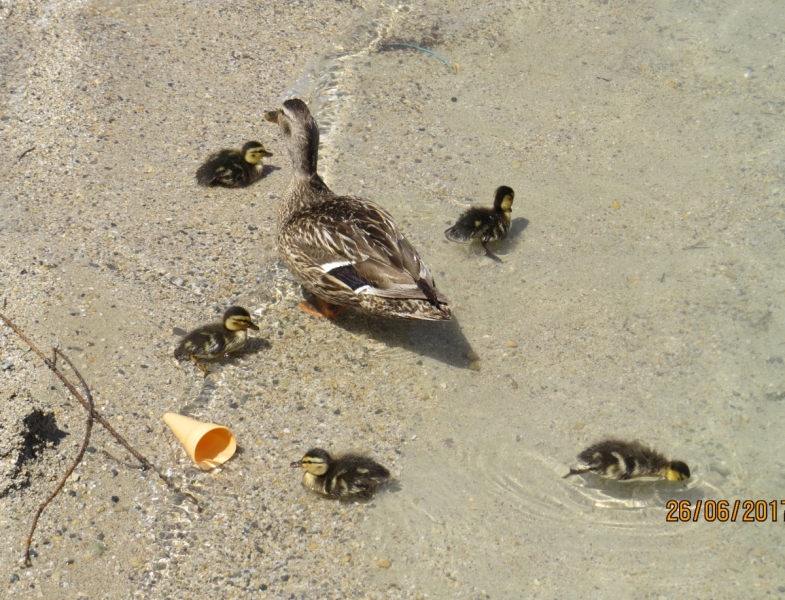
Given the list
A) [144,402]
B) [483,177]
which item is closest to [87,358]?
[144,402]

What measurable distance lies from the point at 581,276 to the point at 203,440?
2200 millimetres

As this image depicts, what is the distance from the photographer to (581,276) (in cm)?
461

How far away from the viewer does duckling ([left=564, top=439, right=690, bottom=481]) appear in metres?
3.55

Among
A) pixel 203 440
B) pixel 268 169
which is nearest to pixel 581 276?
pixel 268 169

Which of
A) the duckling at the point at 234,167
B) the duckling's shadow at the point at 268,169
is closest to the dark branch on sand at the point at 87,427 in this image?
the duckling at the point at 234,167

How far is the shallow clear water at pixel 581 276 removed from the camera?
3.41 meters

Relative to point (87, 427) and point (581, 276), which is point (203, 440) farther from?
point (581, 276)

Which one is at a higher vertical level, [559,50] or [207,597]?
[559,50]

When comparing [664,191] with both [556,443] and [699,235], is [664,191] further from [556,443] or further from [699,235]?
[556,443]

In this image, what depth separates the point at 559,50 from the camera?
20.3 ft

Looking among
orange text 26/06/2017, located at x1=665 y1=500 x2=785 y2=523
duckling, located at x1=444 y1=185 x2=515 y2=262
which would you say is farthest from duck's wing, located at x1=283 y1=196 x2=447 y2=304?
orange text 26/06/2017, located at x1=665 y1=500 x2=785 y2=523

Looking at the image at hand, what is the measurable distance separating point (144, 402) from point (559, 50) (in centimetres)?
404

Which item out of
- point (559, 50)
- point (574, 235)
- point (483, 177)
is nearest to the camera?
point (574, 235)

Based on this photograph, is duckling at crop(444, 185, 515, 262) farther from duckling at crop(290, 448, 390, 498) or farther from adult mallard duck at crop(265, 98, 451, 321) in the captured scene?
duckling at crop(290, 448, 390, 498)
